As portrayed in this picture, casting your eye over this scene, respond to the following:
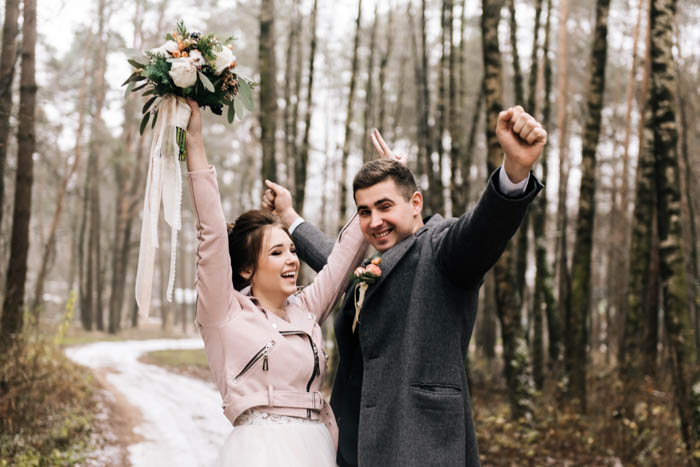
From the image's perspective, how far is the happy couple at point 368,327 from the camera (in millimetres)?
2174

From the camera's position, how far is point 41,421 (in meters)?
6.42

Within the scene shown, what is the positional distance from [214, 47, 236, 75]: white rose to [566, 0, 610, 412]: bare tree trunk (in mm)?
5356

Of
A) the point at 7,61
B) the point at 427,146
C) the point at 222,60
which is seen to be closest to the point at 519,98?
the point at 427,146

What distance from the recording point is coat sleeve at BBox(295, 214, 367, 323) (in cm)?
299

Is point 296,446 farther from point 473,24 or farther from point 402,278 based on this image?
point 473,24

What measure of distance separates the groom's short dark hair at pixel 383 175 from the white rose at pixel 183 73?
743 millimetres

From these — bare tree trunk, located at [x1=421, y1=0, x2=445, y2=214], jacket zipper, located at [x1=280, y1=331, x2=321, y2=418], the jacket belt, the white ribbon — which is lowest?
the jacket belt

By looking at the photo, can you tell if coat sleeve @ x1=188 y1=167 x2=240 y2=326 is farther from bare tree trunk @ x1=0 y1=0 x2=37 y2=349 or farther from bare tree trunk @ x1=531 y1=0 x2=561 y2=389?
bare tree trunk @ x1=531 y1=0 x2=561 y2=389

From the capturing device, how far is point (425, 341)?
2.28m

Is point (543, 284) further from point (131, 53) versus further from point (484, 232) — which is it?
point (131, 53)

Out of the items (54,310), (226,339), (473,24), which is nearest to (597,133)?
(226,339)

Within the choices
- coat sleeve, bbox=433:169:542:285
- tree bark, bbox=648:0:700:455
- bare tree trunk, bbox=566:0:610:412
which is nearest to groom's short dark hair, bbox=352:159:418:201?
coat sleeve, bbox=433:169:542:285

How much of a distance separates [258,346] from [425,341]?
69 centimetres

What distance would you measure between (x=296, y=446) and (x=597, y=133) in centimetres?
593
